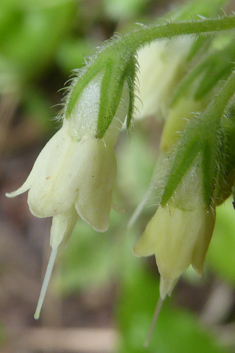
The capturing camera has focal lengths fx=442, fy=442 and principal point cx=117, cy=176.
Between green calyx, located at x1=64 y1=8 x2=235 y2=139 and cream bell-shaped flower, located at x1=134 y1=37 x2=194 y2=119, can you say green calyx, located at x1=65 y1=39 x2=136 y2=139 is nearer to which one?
green calyx, located at x1=64 y1=8 x2=235 y2=139

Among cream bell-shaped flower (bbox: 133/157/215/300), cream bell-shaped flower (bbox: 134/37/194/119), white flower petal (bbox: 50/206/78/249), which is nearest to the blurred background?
cream bell-shaped flower (bbox: 134/37/194/119)

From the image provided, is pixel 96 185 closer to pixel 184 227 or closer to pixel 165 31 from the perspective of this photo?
pixel 184 227

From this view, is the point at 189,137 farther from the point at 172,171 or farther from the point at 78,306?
the point at 78,306

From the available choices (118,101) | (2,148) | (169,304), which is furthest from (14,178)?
(118,101)

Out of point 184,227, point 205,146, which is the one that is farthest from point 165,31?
point 184,227

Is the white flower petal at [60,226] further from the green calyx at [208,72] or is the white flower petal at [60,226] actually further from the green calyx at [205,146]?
the green calyx at [208,72]

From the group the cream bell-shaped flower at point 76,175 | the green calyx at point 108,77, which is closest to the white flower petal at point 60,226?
the cream bell-shaped flower at point 76,175
